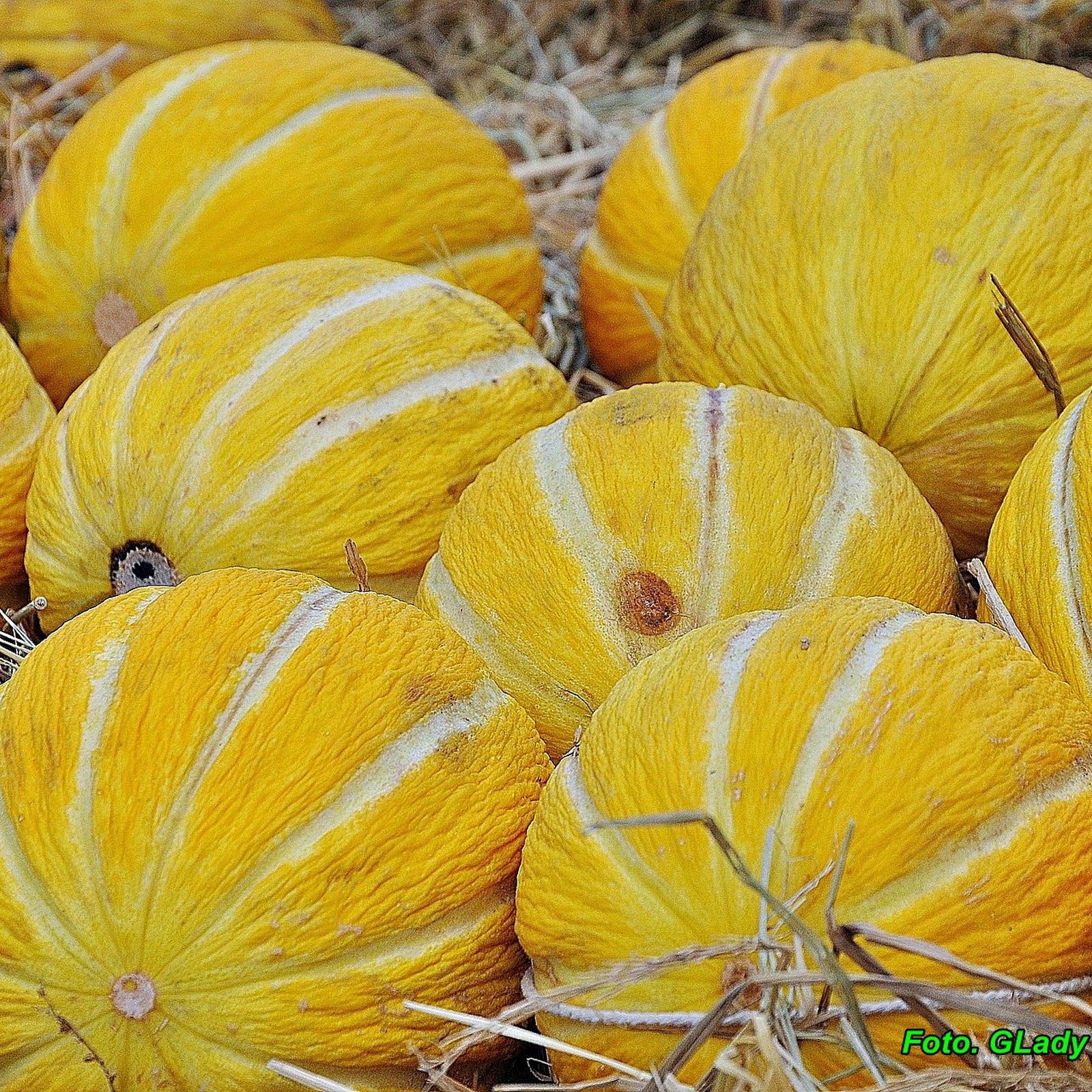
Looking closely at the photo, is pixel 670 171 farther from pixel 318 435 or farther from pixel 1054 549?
pixel 1054 549

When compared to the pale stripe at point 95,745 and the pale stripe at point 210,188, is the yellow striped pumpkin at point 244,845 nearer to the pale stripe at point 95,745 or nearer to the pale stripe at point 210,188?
the pale stripe at point 95,745

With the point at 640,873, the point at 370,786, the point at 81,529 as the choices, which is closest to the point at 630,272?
the point at 81,529

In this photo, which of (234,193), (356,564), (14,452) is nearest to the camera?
(356,564)

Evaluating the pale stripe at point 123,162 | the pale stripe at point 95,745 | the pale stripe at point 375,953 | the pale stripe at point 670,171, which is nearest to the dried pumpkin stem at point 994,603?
the pale stripe at point 375,953

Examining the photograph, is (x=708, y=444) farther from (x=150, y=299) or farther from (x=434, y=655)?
(x=150, y=299)

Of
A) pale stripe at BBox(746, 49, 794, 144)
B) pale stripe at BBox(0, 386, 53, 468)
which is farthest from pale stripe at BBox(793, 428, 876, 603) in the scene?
pale stripe at BBox(0, 386, 53, 468)

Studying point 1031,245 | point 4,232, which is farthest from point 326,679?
point 4,232

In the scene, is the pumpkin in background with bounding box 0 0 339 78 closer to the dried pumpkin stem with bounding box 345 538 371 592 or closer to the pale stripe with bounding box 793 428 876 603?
the dried pumpkin stem with bounding box 345 538 371 592

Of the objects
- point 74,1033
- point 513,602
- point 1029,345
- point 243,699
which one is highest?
point 1029,345
